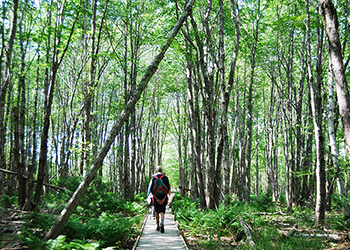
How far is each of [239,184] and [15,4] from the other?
742 inches

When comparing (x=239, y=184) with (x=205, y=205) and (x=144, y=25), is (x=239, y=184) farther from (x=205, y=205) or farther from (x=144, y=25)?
(x=144, y=25)

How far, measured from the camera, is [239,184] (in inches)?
803

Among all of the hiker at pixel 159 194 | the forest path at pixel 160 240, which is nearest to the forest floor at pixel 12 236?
the forest path at pixel 160 240

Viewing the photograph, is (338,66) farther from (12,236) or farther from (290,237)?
(12,236)

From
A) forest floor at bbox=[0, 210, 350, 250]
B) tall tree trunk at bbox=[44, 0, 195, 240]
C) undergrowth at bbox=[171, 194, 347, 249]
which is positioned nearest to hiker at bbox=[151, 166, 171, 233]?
undergrowth at bbox=[171, 194, 347, 249]

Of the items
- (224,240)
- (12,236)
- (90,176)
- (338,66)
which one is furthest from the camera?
(224,240)

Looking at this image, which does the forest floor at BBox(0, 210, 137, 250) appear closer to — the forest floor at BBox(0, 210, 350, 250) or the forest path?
the forest floor at BBox(0, 210, 350, 250)

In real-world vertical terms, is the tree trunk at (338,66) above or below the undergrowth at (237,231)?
above

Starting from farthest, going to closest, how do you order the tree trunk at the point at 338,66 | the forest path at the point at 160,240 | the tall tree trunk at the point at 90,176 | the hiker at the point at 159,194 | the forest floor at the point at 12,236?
the hiker at the point at 159,194, the forest path at the point at 160,240, the forest floor at the point at 12,236, the tall tree trunk at the point at 90,176, the tree trunk at the point at 338,66

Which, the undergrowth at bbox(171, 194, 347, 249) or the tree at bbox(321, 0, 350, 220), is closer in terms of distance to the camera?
the tree at bbox(321, 0, 350, 220)

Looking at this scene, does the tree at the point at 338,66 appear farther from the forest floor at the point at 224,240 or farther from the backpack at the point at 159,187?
the backpack at the point at 159,187

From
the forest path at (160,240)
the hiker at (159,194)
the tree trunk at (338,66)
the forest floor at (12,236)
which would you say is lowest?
the forest path at (160,240)

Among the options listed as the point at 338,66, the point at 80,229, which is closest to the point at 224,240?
the point at 80,229

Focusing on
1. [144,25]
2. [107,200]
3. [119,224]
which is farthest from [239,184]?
[119,224]
